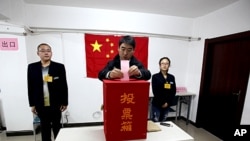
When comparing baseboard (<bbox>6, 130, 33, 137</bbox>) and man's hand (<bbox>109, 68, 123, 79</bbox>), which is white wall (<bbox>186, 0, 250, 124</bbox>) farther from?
baseboard (<bbox>6, 130, 33, 137</bbox>)

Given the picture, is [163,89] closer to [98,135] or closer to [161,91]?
[161,91]

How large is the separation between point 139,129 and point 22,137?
261 centimetres

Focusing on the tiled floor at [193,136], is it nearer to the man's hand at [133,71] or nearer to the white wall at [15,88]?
the white wall at [15,88]

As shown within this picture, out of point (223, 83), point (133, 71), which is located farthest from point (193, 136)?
point (133, 71)

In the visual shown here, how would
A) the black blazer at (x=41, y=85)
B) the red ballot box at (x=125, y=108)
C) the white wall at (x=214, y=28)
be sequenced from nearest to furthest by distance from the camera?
the red ballot box at (x=125, y=108), the black blazer at (x=41, y=85), the white wall at (x=214, y=28)

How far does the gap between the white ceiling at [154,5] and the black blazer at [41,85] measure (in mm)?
1302

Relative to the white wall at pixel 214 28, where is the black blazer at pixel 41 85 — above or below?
below

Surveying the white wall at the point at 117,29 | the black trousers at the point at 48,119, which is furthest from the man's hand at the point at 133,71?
the white wall at the point at 117,29

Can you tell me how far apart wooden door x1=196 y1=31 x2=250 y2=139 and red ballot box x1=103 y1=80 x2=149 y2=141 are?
2153mm

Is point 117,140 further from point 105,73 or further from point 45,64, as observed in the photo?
point 45,64

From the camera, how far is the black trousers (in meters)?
1.68

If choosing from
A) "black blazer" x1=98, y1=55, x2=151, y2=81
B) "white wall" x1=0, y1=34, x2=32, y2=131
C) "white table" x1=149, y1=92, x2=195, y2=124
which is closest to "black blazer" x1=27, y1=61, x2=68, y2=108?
"white wall" x1=0, y1=34, x2=32, y2=131

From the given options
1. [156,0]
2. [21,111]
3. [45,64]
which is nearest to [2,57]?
[21,111]

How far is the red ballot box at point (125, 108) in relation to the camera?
0.73 meters
